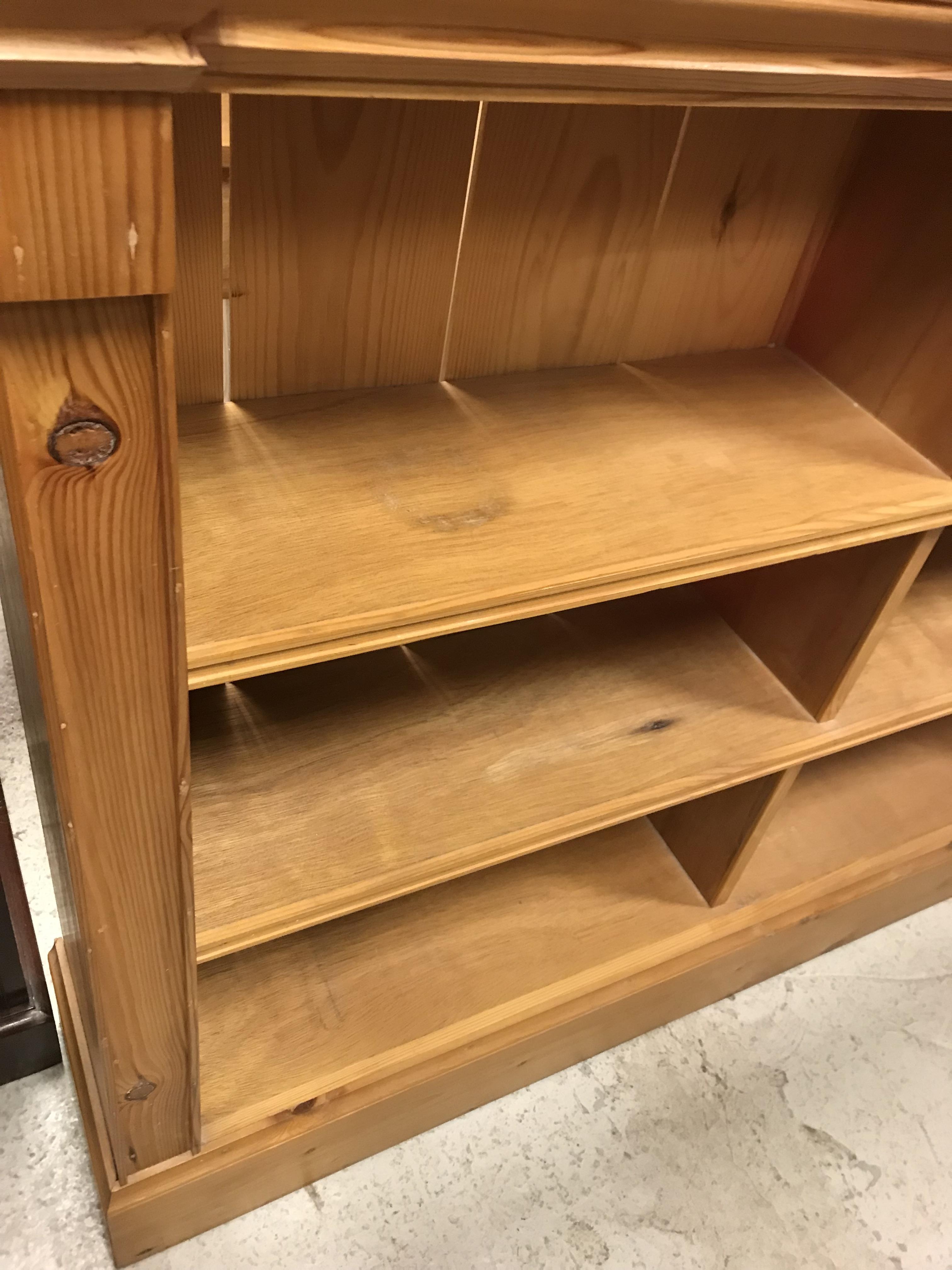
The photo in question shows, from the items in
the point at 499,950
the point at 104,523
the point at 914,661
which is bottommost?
the point at 499,950

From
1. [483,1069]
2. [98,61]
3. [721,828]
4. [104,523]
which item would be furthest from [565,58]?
[483,1069]

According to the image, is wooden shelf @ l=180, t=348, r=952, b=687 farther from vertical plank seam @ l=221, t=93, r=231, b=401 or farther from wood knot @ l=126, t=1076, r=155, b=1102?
wood knot @ l=126, t=1076, r=155, b=1102

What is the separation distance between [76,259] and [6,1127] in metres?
1.22

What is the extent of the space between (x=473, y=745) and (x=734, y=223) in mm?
610

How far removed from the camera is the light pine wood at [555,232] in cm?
83

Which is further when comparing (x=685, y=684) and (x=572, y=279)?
(x=685, y=684)

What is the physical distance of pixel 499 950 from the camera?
4.24 feet

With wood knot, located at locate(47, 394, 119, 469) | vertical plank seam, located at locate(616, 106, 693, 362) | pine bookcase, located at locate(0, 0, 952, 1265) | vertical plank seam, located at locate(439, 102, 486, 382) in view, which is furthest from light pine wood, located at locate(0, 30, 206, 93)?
vertical plank seam, located at locate(616, 106, 693, 362)

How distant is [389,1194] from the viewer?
4.15ft

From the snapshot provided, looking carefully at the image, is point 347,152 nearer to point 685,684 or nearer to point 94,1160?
point 685,684

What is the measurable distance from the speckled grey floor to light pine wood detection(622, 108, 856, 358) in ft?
3.42

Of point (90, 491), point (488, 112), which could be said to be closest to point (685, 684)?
point (488, 112)

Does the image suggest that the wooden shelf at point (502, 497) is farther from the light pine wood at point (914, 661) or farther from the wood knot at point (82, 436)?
the light pine wood at point (914, 661)

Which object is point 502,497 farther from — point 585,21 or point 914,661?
point 914,661
